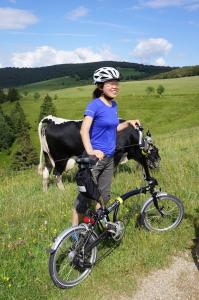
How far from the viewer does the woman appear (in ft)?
19.2

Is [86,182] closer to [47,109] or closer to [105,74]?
[105,74]

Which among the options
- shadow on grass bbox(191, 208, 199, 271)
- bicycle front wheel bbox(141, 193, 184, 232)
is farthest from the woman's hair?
shadow on grass bbox(191, 208, 199, 271)

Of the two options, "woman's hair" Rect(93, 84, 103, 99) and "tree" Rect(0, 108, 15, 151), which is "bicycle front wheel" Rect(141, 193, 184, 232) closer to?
"woman's hair" Rect(93, 84, 103, 99)

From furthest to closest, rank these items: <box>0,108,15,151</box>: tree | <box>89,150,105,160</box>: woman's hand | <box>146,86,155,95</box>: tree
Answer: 1. <box>146,86,155,95</box>: tree
2. <box>0,108,15,151</box>: tree
3. <box>89,150,105,160</box>: woman's hand

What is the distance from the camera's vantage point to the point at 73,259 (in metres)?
5.75

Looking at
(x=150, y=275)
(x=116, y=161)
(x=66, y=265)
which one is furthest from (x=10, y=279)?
(x=116, y=161)

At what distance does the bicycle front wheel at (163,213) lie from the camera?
279 inches

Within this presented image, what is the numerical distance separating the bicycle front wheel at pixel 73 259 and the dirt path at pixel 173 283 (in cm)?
72

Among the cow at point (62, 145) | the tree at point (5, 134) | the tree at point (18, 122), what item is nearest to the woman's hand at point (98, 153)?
the cow at point (62, 145)

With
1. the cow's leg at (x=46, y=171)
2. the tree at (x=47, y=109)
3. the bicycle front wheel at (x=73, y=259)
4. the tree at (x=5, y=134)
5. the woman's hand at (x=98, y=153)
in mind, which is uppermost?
the woman's hand at (x=98, y=153)

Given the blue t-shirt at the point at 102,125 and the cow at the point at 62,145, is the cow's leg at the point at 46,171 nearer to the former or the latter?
the cow at the point at 62,145

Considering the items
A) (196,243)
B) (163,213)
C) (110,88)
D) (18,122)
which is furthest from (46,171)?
(18,122)

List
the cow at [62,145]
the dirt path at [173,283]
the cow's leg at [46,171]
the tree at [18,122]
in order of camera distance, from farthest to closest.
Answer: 1. the tree at [18,122]
2. the cow at [62,145]
3. the cow's leg at [46,171]
4. the dirt path at [173,283]

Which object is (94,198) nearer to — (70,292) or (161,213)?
(70,292)
